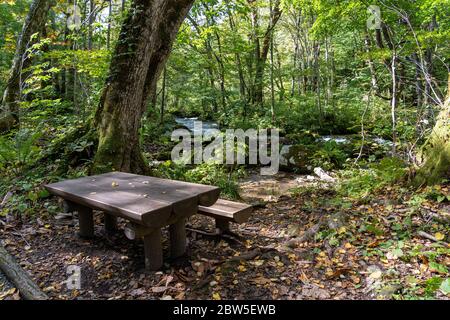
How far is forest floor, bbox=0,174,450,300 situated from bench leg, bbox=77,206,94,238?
8cm

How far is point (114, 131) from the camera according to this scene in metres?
4.83

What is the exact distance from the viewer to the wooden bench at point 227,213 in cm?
328

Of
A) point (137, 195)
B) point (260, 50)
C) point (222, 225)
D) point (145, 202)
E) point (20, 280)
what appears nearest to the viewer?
point (20, 280)

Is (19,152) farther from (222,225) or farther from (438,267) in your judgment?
(438,267)

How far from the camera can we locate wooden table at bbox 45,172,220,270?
2.44 meters

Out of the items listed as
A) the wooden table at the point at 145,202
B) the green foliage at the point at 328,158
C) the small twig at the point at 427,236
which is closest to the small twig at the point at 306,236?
the small twig at the point at 427,236

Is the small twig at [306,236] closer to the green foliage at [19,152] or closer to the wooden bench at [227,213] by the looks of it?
the wooden bench at [227,213]

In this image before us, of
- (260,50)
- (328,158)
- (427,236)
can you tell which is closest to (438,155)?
(427,236)

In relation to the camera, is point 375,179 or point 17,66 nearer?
point 375,179

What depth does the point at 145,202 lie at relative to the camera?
2.58m

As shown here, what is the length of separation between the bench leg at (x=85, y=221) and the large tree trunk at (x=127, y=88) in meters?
1.16

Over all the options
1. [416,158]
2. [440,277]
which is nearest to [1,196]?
[440,277]

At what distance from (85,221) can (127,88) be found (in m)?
2.29
